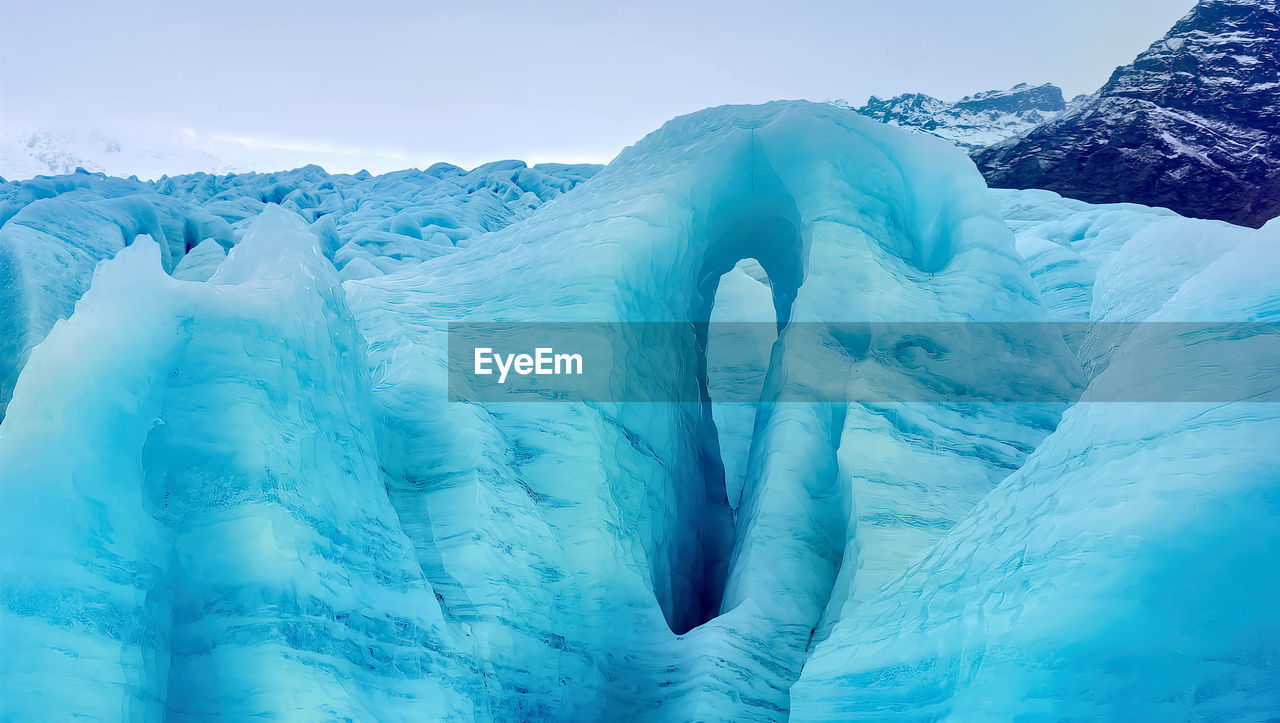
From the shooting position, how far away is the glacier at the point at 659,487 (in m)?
2.24

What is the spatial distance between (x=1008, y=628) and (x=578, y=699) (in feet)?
6.87

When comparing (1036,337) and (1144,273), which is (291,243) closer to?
(1036,337)

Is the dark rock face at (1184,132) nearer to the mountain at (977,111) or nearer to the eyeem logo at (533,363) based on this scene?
the mountain at (977,111)

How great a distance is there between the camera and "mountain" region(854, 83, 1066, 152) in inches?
1620

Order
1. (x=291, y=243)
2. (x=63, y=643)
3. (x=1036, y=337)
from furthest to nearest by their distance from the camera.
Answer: (x=1036, y=337) → (x=291, y=243) → (x=63, y=643)

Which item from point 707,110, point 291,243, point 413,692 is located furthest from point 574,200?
point 413,692

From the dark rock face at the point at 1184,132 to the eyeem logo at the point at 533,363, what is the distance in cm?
2605

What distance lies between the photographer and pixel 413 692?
2.95 meters

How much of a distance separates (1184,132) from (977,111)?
749 inches
